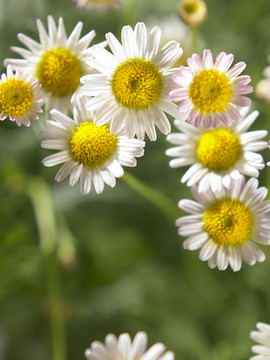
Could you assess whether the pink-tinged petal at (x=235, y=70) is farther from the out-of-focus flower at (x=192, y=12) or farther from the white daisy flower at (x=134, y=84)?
the out-of-focus flower at (x=192, y=12)

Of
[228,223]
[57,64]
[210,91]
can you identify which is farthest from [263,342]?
[57,64]

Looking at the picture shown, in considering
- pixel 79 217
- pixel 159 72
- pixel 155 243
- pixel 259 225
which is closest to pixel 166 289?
pixel 155 243

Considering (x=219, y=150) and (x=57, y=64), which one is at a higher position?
(x=57, y=64)

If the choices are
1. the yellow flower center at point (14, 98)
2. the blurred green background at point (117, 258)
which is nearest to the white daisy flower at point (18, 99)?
the yellow flower center at point (14, 98)

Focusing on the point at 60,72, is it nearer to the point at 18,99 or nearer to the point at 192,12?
the point at 18,99

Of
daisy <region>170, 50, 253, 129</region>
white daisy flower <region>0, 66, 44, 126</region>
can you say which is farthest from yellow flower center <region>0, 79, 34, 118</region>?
daisy <region>170, 50, 253, 129</region>

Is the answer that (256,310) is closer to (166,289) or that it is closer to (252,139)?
(166,289)
